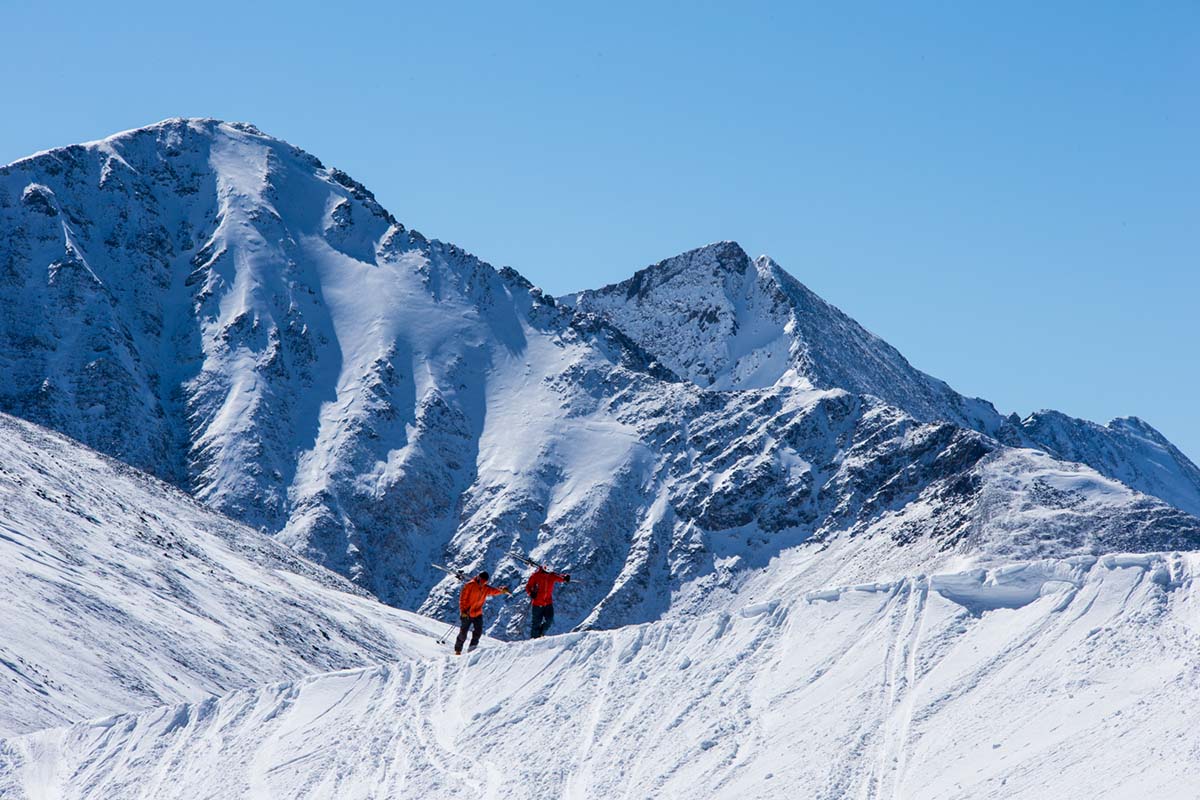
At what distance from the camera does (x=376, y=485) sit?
164125 mm

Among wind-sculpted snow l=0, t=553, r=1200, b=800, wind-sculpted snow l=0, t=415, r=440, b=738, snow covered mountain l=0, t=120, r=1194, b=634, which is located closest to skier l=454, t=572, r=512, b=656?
wind-sculpted snow l=0, t=553, r=1200, b=800

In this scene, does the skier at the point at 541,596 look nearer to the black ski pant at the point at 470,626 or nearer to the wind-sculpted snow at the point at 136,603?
the black ski pant at the point at 470,626

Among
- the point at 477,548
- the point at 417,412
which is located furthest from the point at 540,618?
the point at 417,412

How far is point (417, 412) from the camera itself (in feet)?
564

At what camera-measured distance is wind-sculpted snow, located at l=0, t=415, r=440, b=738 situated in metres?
41.9

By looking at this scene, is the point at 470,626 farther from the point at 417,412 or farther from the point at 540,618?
the point at 417,412

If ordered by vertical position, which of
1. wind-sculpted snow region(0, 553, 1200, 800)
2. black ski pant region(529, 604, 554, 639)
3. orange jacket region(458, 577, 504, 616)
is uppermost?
orange jacket region(458, 577, 504, 616)

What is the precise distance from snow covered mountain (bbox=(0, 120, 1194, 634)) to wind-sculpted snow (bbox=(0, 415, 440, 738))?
174ft

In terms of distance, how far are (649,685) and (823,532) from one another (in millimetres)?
133265

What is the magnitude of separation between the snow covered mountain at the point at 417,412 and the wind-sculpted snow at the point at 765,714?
118301 mm

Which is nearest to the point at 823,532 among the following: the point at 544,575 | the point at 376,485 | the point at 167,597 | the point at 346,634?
the point at 376,485

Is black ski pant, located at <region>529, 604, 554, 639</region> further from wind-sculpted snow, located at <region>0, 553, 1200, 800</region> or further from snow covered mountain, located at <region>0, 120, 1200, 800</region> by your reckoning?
wind-sculpted snow, located at <region>0, 553, 1200, 800</region>

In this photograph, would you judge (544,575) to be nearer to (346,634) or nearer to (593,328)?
(346,634)

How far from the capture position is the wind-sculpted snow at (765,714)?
68.4 ft
